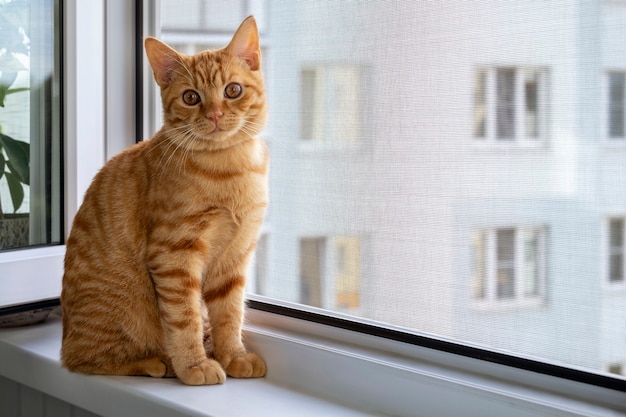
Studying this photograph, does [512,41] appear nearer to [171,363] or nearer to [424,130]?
[424,130]

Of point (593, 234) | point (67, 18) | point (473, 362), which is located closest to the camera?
point (593, 234)

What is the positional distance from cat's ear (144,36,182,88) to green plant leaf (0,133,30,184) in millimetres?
448

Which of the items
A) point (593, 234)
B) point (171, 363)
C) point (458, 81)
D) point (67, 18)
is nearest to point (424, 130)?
point (458, 81)

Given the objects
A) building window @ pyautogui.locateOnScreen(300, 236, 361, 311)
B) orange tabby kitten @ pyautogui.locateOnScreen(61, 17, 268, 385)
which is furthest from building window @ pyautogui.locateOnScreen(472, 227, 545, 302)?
orange tabby kitten @ pyautogui.locateOnScreen(61, 17, 268, 385)

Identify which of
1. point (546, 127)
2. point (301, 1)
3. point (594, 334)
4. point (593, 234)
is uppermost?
point (301, 1)

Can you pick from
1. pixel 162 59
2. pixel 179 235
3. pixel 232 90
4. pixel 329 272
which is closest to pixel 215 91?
pixel 232 90

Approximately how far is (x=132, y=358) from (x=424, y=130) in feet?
2.32

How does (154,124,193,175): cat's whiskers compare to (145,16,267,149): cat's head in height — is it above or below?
below

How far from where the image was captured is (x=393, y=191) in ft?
4.05

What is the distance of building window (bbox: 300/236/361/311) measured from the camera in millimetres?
1324

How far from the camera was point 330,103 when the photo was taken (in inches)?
53.2

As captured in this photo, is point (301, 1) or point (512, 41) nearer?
point (512, 41)

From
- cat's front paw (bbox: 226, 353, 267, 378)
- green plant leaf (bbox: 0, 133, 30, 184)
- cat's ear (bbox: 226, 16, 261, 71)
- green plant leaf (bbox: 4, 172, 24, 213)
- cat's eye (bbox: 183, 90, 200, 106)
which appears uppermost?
cat's ear (bbox: 226, 16, 261, 71)

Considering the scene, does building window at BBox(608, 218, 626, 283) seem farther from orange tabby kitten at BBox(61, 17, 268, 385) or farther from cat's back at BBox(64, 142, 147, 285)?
cat's back at BBox(64, 142, 147, 285)
